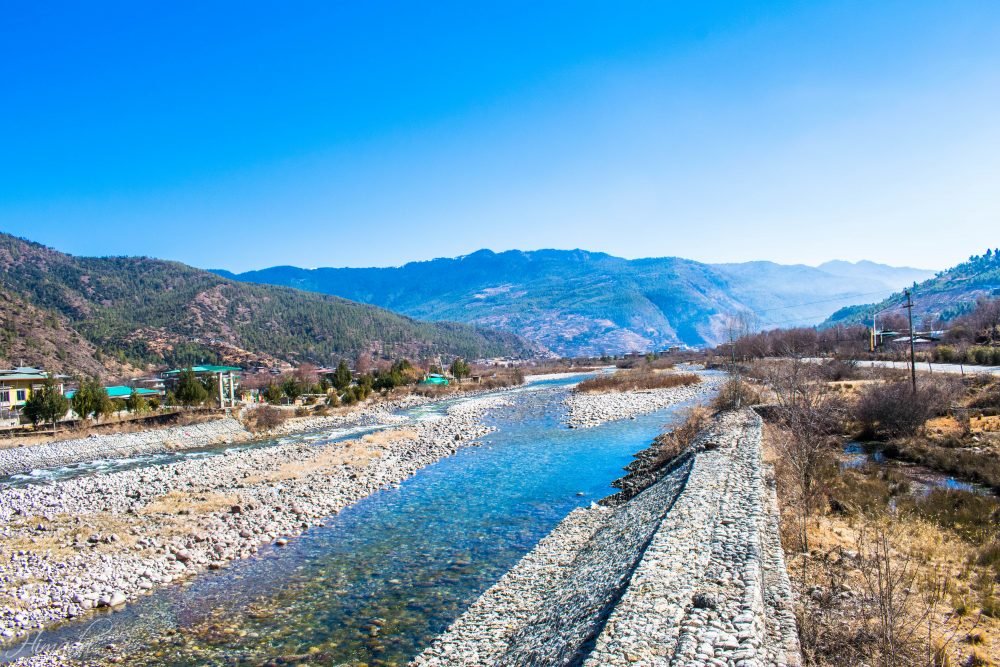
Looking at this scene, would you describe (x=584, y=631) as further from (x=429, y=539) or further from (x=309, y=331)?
(x=309, y=331)

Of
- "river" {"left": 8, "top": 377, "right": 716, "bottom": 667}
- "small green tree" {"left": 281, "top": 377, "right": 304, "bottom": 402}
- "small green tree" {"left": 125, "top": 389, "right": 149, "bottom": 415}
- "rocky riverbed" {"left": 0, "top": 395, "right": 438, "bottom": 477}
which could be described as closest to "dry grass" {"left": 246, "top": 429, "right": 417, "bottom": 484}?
"river" {"left": 8, "top": 377, "right": 716, "bottom": 667}

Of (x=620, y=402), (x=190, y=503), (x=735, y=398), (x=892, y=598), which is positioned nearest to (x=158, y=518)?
(x=190, y=503)

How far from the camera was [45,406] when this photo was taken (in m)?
36.4

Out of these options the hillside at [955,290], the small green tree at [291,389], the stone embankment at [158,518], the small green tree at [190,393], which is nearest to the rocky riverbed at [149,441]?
the small green tree at [190,393]

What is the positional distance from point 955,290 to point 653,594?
17831 centimetres

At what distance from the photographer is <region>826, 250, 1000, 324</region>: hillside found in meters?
127

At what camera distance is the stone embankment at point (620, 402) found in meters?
37.4

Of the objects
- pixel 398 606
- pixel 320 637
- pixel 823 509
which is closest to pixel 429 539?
pixel 398 606

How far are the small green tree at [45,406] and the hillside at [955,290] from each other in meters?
141

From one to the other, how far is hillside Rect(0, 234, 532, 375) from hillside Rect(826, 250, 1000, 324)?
397ft

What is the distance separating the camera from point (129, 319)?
105m

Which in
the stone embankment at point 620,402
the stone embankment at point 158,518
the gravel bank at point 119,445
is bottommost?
the stone embankment at point 620,402

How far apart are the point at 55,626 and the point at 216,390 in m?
45.0

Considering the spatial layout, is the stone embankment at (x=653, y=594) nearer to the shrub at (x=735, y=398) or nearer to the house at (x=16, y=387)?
the shrub at (x=735, y=398)
